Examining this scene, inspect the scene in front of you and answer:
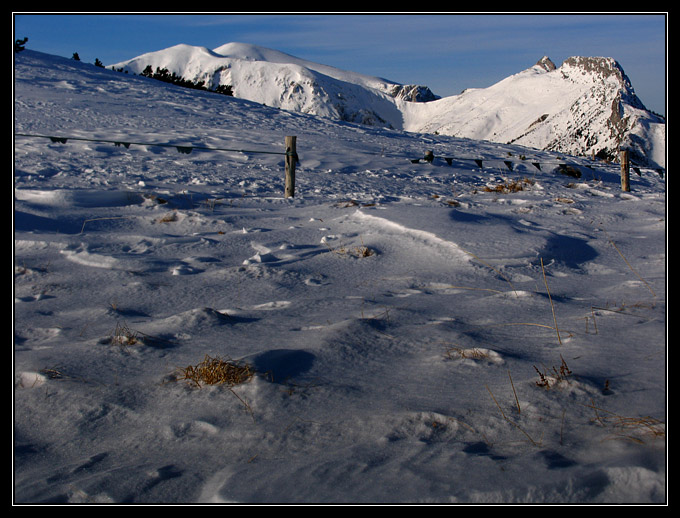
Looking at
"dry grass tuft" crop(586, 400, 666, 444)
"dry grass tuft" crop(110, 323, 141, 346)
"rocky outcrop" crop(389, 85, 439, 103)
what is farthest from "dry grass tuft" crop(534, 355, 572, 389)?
"rocky outcrop" crop(389, 85, 439, 103)

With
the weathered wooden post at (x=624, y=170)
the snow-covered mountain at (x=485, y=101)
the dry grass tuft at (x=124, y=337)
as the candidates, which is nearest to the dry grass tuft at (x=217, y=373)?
the dry grass tuft at (x=124, y=337)

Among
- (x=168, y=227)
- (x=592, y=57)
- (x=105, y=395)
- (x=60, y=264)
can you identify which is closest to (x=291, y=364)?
(x=105, y=395)

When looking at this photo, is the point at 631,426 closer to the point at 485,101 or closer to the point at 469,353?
the point at 469,353

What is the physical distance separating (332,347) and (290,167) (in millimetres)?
4497

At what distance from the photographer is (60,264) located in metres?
3.94

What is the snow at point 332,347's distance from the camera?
60.2 inches

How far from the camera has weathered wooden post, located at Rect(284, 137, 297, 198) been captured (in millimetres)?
6648

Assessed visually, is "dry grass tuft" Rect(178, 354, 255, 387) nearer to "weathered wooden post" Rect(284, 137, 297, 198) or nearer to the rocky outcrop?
"weathered wooden post" Rect(284, 137, 297, 198)

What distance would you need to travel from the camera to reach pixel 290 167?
6.62 m

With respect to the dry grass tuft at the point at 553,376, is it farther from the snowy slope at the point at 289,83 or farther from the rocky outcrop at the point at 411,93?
the rocky outcrop at the point at 411,93

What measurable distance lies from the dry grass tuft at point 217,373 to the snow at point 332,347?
0.13ft

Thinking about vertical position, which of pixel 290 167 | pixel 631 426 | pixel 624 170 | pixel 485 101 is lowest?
pixel 631 426

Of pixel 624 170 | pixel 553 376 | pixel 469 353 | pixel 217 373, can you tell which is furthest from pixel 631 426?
pixel 624 170

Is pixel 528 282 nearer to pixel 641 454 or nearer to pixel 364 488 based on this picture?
pixel 641 454
